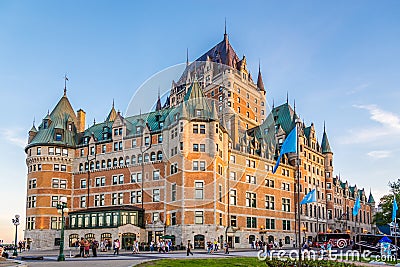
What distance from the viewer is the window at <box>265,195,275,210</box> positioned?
83.1 meters

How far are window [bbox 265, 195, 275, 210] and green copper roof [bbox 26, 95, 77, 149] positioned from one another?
1381 inches

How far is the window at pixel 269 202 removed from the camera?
83.1 m

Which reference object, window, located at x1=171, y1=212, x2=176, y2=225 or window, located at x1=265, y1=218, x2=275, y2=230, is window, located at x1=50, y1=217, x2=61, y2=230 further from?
window, located at x1=265, y1=218, x2=275, y2=230

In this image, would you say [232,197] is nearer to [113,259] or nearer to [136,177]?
[136,177]

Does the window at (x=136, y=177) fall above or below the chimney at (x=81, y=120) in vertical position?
below

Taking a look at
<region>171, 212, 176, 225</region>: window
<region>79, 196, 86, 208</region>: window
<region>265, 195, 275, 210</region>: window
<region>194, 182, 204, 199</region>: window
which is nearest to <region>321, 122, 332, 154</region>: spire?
<region>265, 195, 275, 210</region>: window

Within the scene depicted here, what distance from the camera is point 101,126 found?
3418 inches

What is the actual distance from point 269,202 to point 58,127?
39.1 m

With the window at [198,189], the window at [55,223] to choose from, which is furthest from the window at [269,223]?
the window at [55,223]

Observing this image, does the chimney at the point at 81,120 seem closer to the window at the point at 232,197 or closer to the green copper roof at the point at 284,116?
the window at the point at 232,197

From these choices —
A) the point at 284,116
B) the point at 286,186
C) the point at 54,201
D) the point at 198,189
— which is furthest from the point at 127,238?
the point at 284,116

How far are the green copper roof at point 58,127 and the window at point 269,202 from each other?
35067 mm

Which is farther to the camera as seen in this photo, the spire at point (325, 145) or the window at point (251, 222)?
the spire at point (325, 145)

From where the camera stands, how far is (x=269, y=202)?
83.7m
